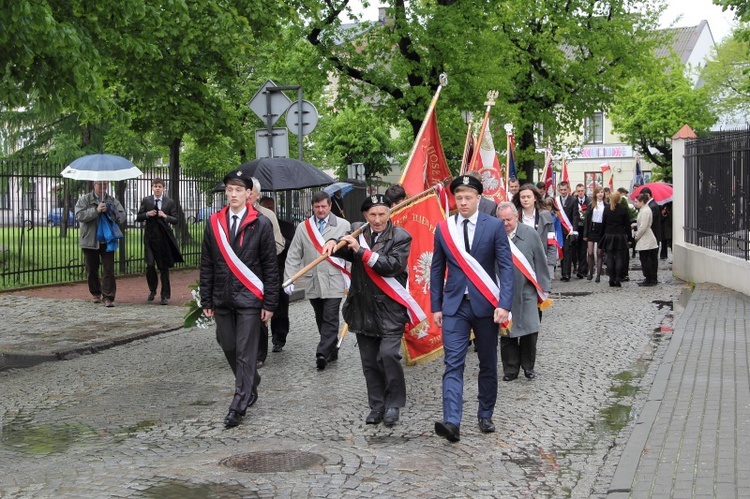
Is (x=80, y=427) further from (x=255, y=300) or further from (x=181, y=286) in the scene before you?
(x=181, y=286)

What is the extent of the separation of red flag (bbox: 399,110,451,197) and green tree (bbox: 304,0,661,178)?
43.2 ft

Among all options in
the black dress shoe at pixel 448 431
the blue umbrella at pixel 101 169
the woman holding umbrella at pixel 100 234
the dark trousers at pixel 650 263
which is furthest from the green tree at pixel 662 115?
the black dress shoe at pixel 448 431

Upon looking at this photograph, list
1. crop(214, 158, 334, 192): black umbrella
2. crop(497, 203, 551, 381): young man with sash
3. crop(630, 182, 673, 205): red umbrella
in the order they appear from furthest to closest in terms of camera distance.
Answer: crop(630, 182, 673, 205): red umbrella
crop(214, 158, 334, 192): black umbrella
crop(497, 203, 551, 381): young man with sash

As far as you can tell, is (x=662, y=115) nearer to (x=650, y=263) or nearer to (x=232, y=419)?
(x=650, y=263)

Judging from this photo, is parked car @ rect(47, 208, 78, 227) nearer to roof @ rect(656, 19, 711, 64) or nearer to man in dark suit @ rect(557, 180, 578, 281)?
man in dark suit @ rect(557, 180, 578, 281)

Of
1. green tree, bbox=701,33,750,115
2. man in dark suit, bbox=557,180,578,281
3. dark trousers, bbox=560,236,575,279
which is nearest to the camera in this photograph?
dark trousers, bbox=560,236,575,279

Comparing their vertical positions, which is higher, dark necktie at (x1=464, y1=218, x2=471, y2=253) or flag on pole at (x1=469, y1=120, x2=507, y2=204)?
flag on pole at (x1=469, y1=120, x2=507, y2=204)

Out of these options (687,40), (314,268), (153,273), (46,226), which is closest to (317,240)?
(314,268)

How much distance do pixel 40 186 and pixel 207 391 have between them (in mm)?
10747

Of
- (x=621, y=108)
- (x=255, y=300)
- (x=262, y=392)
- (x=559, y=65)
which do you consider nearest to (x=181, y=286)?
(x=262, y=392)

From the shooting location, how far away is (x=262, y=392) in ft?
30.8

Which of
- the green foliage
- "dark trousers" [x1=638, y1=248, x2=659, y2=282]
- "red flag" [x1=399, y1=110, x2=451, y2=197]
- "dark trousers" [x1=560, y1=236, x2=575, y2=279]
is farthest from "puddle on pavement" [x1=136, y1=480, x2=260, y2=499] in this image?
the green foliage

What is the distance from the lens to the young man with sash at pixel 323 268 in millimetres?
10766

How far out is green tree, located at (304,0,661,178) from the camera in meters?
27.4
